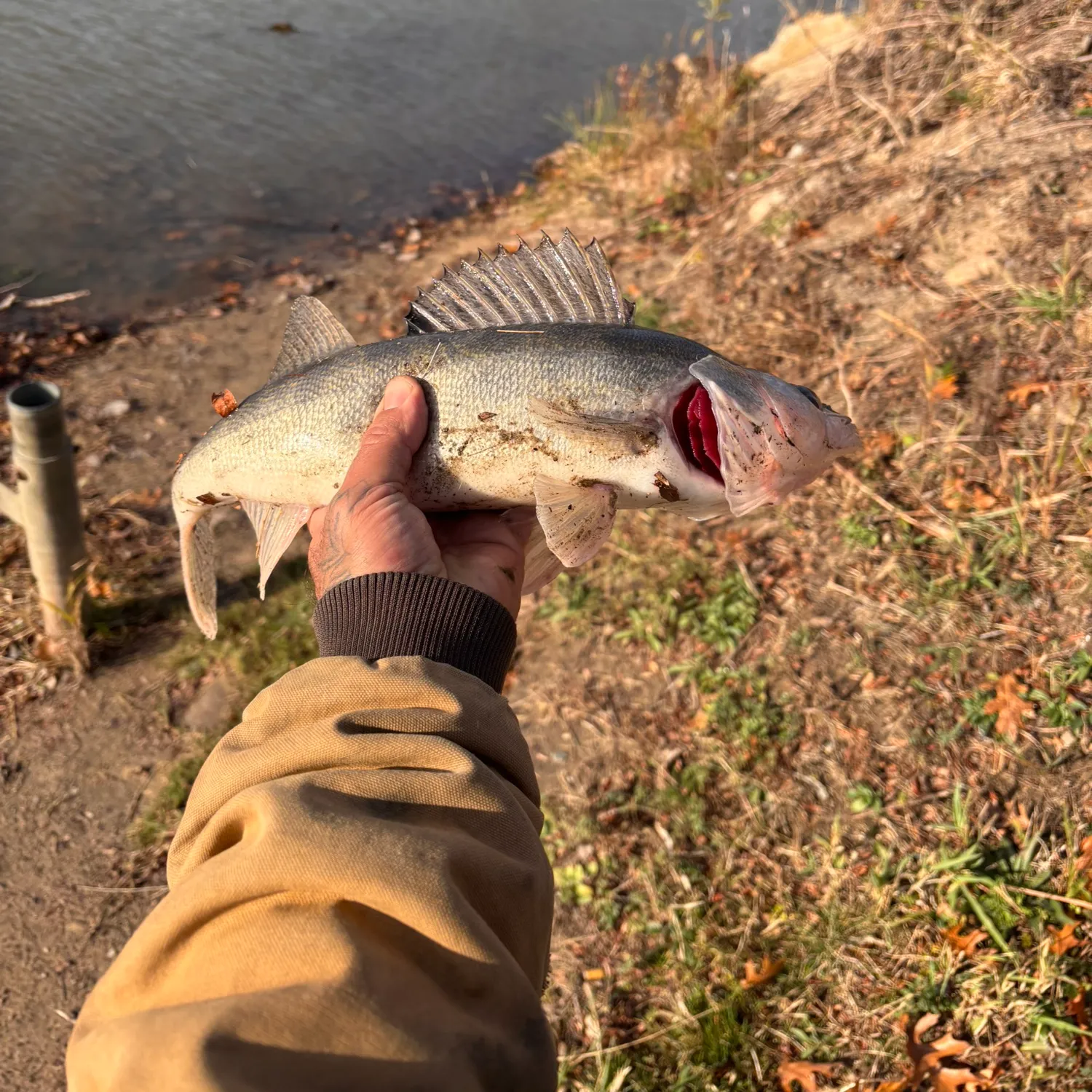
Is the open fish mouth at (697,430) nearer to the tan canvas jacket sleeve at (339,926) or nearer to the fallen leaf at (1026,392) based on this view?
the tan canvas jacket sleeve at (339,926)

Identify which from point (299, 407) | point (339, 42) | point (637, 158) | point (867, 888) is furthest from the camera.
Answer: point (339, 42)

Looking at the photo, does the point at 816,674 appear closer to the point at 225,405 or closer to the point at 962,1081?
the point at 962,1081

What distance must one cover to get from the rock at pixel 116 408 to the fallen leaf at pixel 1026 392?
6180 mm

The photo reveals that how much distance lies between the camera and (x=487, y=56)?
1430 cm

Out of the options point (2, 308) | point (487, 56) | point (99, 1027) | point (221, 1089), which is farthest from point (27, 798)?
point (487, 56)

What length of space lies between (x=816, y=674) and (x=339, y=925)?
3.40 meters

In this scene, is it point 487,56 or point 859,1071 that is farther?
point 487,56

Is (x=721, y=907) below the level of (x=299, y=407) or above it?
below

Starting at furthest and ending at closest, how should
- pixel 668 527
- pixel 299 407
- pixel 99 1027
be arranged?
pixel 668 527
pixel 299 407
pixel 99 1027

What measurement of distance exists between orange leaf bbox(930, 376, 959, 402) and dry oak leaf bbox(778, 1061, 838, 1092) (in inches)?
139

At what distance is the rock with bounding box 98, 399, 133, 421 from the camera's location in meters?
7.08

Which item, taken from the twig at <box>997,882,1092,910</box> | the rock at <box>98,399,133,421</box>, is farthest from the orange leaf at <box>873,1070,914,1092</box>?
the rock at <box>98,399,133,421</box>

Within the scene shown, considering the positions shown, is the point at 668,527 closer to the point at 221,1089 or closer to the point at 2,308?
the point at 221,1089

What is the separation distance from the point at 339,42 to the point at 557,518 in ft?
46.4
